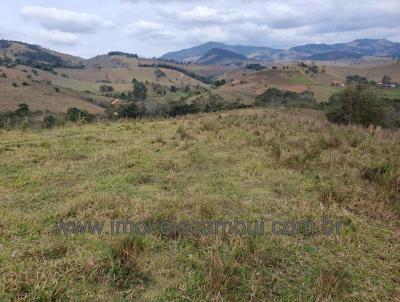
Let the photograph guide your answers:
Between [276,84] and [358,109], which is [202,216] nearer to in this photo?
[358,109]

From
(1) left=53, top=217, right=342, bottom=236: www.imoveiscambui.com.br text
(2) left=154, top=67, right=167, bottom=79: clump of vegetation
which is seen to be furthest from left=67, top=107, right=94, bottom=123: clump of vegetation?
(2) left=154, top=67, right=167, bottom=79: clump of vegetation

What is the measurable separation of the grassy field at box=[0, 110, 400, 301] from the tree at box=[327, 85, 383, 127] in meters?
16.1

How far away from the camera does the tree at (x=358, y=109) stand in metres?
27.1

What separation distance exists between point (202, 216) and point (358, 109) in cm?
2534

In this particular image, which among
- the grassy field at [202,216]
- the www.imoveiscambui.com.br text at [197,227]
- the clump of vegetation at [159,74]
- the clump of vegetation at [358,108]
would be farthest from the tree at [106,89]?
the www.imoveiscambui.com.br text at [197,227]

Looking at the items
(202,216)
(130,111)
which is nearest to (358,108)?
(202,216)

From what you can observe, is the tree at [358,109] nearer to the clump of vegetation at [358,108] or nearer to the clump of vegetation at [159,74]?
the clump of vegetation at [358,108]

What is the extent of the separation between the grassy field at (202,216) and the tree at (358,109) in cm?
1606

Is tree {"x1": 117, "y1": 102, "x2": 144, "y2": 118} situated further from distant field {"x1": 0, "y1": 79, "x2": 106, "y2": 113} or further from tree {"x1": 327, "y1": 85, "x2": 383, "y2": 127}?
tree {"x1": 327, "y1": 85, "x2": 383, "y2": 127}

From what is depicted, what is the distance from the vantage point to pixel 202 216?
571 cm

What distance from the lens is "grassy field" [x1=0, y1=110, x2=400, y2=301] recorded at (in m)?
3.93

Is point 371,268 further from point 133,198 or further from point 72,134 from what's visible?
point 72,134

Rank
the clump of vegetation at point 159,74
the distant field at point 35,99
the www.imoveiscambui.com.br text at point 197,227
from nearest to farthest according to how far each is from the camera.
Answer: the www.imoveiscambui.com.br text at point 197,227
the distant field at point 35,99
the clump of vegetation at point 159,74

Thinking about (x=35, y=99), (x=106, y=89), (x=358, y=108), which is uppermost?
(x=106, y=89)
